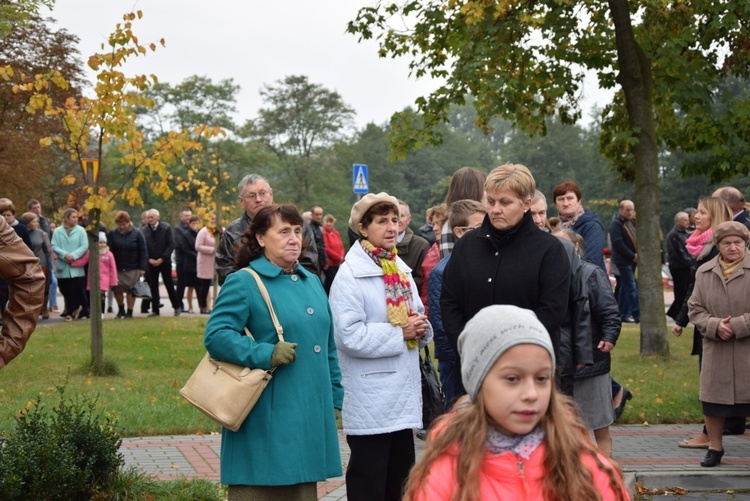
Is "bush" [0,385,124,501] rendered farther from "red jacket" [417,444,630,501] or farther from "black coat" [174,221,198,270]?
"black coat" [174,221,198,270]

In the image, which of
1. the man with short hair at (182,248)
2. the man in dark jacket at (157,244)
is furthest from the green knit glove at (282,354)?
the man with short hair at (182,248)

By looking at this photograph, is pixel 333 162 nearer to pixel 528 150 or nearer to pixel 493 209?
pixel 528 150

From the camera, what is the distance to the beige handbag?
4.90 metres

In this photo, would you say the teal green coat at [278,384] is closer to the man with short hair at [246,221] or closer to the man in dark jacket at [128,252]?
the man with short hair at [246,221]

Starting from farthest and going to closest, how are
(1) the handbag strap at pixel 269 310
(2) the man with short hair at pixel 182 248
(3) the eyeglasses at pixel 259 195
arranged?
(2) the man with short hair at pixel 182 248 < (3) the eyeglasses at pixel 259 195 < (1) the handbag strap at pixel 269 310

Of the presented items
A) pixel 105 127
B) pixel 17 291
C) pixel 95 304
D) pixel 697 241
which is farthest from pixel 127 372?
pixel 17 291

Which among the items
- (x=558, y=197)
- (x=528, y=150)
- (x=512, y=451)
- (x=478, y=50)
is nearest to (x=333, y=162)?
(x=528, y=150)

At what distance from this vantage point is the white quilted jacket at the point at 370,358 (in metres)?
5.60

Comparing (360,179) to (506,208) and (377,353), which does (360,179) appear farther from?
(506,208)

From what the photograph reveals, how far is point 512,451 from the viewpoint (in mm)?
3156

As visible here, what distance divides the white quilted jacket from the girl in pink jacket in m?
2.40

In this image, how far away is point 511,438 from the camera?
317cm

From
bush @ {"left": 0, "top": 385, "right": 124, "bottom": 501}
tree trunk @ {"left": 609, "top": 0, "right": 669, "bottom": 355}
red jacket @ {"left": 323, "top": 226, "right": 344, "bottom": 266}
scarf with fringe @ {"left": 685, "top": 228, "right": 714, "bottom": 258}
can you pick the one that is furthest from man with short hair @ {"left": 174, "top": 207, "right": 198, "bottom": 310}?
bush @ {"left": 0, "top": 385, "right": 124, "bottom": 501}

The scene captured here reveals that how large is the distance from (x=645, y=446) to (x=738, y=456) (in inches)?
30.0
